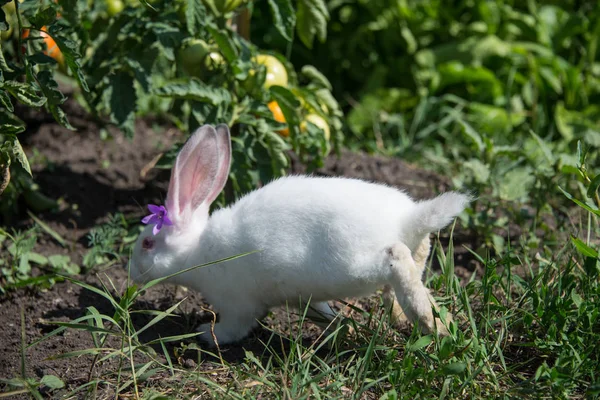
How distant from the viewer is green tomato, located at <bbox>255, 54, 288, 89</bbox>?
12.1 ft

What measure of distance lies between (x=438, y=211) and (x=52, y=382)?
136 centimetres

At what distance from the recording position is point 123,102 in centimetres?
350

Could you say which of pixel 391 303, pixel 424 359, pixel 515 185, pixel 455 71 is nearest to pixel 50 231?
pixel 391 303

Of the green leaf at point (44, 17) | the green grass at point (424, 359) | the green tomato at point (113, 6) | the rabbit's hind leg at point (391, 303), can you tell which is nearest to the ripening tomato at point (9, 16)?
the green tomato at point (113, 6)

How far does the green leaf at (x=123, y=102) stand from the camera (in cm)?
347

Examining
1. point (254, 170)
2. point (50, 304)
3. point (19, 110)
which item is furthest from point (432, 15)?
point (50, 304)

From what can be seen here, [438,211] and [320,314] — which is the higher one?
[438,211]

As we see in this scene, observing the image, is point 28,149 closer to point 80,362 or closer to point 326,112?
point 326,112

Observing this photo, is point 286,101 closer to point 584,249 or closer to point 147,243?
point 147,243

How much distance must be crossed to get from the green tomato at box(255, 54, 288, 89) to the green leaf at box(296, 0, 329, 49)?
18cm

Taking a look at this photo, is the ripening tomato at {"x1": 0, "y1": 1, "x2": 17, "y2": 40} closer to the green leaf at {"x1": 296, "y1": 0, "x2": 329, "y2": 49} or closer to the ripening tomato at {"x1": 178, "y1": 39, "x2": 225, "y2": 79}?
the ripening tomato at {"x1": 178, "y1": 39, "x2": 225, "y2": 79}

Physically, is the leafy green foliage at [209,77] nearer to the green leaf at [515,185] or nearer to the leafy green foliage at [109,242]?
the leafy green foliage at [109,242]

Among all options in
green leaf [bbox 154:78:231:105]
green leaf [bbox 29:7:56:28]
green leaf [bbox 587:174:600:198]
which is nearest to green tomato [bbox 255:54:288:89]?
green leaf [bbox 154:78:231:105]

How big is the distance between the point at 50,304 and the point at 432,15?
11.9 feet
